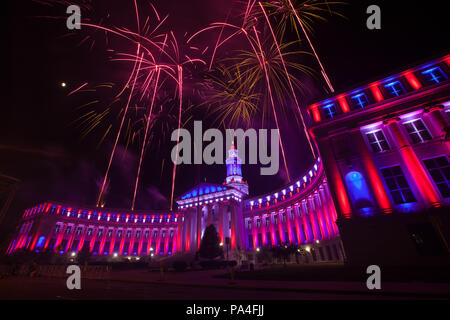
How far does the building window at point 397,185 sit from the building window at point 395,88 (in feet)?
28.0

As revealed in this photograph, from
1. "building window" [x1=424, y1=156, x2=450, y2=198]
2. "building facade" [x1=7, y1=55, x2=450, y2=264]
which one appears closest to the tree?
"building facade" [x1=7, y1=55, x2=450, y2=264]

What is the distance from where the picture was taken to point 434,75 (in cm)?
1973

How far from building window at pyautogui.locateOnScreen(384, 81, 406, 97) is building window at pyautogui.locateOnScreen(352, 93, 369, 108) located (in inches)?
87.3

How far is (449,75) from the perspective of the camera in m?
18.8

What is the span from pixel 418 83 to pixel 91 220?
92.4 m

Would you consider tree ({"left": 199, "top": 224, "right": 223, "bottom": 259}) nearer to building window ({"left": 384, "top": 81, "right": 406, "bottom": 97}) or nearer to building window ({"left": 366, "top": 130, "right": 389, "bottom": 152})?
building window ({"left": 366, "top": 130, "right": 389, "bottom": 152})

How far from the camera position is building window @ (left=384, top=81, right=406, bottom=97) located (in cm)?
2076

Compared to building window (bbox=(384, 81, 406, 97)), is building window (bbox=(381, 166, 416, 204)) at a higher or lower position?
lower

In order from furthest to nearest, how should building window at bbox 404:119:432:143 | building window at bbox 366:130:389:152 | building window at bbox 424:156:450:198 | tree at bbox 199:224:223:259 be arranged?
tree at bbox 199:224:223:259 < building window at bbox 366:130:389:152 < building window at bbox 404:119:432:143 < building window at bbox 424:156:450:198

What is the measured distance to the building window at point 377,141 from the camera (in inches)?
781

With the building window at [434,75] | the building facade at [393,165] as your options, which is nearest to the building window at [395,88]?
the building facade at [393,165]

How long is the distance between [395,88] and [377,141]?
6.63 meters

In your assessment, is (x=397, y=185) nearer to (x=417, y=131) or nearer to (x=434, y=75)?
(x=417, y=131)
